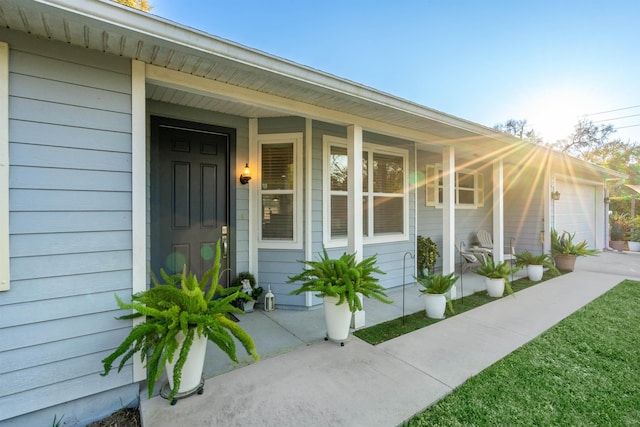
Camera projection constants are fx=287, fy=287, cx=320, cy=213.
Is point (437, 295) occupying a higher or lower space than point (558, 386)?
higher

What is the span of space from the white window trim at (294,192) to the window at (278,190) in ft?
0.04

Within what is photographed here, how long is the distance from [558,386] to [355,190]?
8.01 feet

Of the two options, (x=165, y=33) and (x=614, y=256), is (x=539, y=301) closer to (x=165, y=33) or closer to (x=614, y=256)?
(x=165, y=33)

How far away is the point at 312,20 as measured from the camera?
26.5 ft

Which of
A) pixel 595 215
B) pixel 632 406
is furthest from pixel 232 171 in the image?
pixel 595 215

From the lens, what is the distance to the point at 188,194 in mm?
3496

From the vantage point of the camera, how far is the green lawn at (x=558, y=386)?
193cm

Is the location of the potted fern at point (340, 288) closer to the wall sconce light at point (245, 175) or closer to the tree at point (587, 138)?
the wall sconce light at point (245, 175)

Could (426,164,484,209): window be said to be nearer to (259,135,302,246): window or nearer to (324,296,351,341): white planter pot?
(259,135,302,246): window

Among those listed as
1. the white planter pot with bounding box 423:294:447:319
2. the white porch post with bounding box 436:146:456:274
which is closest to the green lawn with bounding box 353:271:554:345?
the white planter pot with bounding box 423:294:447:319

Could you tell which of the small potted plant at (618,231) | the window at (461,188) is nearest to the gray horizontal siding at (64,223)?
the window at (461,188)

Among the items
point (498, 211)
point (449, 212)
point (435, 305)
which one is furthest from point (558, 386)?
point (498, 211)

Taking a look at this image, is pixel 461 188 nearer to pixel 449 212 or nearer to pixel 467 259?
pixel 467 259

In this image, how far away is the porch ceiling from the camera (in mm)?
1646
